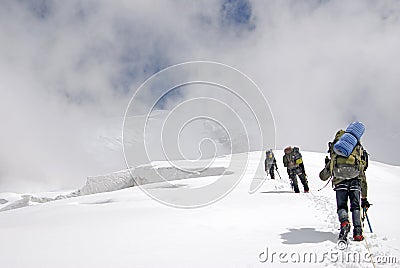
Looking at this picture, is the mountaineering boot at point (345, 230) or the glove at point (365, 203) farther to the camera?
the glove at point (365, 203)

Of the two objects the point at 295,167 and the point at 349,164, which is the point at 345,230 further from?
the point at 295,167

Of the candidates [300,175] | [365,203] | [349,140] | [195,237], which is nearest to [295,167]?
[300,175]

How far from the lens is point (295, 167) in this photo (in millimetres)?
13812

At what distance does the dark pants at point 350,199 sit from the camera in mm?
5926

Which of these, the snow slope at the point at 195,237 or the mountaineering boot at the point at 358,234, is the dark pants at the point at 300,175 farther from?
the mountaineering boot at the point at 358,234

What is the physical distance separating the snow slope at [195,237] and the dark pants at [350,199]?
1.51 ft

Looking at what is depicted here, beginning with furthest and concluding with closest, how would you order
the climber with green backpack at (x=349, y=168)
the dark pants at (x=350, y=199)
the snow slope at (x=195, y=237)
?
the climber with green backpack at (x=349, y=168), the dark pants at (x=350, y=199), the snow slope at (x=195, y=237)

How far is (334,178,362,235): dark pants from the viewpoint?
5926mm

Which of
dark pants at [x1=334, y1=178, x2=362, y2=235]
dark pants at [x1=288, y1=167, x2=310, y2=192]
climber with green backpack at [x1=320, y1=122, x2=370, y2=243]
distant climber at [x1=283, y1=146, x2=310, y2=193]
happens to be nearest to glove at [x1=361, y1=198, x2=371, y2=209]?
climber with green backpack at [x1=320, y1=122, x2=370, y2=243]

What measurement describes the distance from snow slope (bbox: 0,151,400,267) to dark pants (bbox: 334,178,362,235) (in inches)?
18.2

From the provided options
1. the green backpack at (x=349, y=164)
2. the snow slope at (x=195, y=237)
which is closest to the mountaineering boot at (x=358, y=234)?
the snow slope at (x=195, y=237)

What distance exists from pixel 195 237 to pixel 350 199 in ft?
11.1

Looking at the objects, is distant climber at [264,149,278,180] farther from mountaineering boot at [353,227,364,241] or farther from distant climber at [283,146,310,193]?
mountaineering boot at [353,227,364,241]

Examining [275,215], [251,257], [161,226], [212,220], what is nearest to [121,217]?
[161,226]
